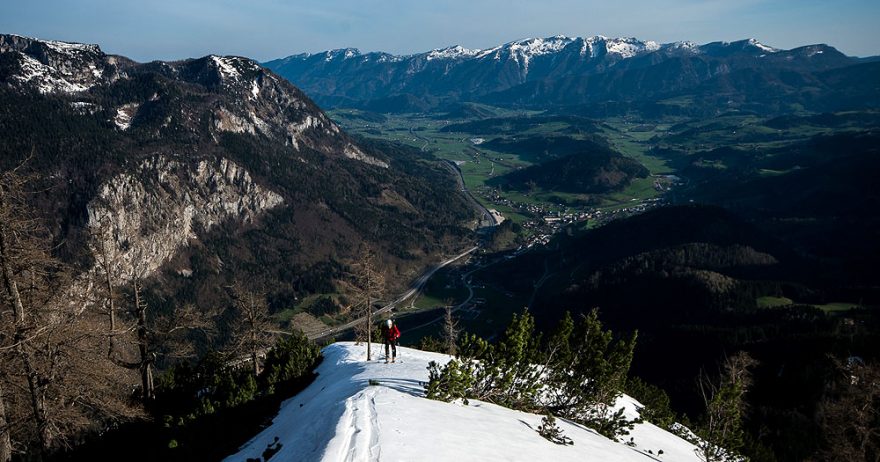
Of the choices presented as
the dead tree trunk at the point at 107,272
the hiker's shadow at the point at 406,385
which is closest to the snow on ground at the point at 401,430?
the hiker's shadow at the point at 406,385

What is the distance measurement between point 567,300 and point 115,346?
168191 mm

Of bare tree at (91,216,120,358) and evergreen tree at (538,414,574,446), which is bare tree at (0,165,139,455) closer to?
bare tree at (91,216,120,358)

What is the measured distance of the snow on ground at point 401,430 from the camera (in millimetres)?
19500

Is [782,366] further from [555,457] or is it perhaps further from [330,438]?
[330,438]

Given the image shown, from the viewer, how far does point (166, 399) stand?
44.2 metres

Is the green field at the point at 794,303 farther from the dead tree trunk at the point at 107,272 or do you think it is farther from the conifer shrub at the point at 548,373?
the dead tree trunk at the point at 107,272

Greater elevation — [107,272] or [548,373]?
[107,272]

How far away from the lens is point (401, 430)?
20859 millimetres

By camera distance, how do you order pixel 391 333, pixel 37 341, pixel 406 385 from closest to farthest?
pixel 37 341 → pixel 406 385 → pixel 391 333

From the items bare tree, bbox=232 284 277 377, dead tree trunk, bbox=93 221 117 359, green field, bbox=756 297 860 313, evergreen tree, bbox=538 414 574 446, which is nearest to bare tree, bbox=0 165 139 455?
dead tree trunk, bbox=93 221 117 359

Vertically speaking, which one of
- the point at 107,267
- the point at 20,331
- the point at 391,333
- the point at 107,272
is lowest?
the point at 391,333

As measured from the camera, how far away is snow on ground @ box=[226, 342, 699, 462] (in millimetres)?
19500

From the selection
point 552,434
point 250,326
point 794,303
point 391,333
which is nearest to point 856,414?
point 552,434

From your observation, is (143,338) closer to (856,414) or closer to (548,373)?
(548,373)
